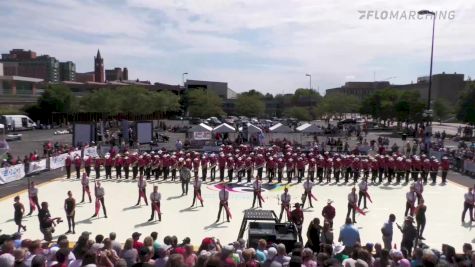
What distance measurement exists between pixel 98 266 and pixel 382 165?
19.9 m

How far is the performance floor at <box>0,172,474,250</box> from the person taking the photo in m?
15.1

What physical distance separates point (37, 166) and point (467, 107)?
151 ft

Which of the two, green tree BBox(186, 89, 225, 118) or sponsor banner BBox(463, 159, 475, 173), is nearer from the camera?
sponsor banner BBox(463, 159, 475, 173)

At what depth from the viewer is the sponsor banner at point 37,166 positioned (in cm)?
2614

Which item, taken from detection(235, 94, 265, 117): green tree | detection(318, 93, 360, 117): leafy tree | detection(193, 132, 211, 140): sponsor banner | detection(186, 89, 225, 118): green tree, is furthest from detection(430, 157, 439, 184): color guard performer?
detection(235, 94, 265, 117): green tree

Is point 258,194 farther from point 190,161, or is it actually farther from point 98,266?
point 98,266

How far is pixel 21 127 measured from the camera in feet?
204

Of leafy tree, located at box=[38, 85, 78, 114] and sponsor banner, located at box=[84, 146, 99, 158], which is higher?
leafy tree, located at box=[38, 85, 78, 114]

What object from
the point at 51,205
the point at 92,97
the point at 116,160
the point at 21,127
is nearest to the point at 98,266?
the point at 51,205

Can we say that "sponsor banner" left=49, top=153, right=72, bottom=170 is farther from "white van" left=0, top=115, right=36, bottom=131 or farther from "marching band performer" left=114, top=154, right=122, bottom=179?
"white van" left=0, top=115, right=36, bottom=131

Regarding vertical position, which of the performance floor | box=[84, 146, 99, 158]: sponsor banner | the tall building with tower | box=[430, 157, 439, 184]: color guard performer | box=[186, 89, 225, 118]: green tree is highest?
the tall building with tower

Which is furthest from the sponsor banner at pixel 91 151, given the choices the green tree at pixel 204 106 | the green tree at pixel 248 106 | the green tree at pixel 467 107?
the green tree at pixel 248 106

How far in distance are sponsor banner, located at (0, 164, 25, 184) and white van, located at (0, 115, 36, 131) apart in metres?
36.4

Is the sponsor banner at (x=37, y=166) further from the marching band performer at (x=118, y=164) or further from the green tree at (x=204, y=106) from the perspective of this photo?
the green tree at (x=204, y=106)
